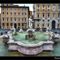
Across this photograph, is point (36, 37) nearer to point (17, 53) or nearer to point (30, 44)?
point (30, 44)

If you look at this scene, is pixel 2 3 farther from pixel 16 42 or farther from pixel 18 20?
pixel 16 42

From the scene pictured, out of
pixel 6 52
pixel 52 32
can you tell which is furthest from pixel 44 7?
pixel 6 52

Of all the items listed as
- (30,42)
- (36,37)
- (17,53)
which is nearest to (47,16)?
(36,37)

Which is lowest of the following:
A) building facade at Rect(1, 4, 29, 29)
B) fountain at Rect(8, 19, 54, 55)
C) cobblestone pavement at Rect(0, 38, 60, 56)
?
cobblestone pavement at Rect(0, 38, 60, 56)

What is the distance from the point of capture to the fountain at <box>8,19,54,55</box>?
2996mm

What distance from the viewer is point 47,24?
3082 millimetres

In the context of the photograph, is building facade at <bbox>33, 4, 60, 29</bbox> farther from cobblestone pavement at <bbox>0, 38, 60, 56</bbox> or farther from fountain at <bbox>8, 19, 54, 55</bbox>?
cobblestone pavement at <bbox>0, 38, 60, 56</bbox>

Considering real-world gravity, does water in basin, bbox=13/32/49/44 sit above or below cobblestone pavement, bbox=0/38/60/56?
above

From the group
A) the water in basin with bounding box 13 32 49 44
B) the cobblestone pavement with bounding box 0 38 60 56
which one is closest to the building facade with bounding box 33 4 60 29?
the water in basin with bounding box 13 32 49 44

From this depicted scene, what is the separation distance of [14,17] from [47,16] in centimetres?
48

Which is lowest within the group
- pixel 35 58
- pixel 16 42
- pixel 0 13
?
pixel 35 58

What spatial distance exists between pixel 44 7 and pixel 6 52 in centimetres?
83

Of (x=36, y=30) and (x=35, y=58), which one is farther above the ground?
(x=36, y=30)

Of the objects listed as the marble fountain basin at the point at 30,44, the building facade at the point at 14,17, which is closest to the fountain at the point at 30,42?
the marble fountain basin at the point at 30,44
